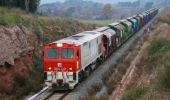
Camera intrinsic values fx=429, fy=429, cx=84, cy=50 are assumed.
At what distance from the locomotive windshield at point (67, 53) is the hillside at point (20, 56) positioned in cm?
274

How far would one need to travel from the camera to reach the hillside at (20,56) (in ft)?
82.5

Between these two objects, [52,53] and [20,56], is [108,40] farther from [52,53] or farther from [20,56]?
[52,53]

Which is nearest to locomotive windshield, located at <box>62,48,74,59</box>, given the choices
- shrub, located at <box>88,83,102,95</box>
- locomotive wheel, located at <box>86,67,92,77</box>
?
shrub, located at <box>88,83,102,95</box>

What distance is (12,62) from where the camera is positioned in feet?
87.1

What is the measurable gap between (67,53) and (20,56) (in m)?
4.72

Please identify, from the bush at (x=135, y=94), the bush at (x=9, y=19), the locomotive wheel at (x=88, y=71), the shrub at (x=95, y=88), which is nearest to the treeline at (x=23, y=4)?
the bush at (x=9, y=19)

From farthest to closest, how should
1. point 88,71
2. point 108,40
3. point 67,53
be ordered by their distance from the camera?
point 108,40, point 88,71, point 67,53

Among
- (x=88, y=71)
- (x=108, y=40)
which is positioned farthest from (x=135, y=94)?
(x=108, y=40)

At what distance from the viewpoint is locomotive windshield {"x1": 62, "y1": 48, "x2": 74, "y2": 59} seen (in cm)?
2503

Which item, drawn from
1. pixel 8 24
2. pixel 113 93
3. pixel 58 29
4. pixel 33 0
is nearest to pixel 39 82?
pixel 8 24

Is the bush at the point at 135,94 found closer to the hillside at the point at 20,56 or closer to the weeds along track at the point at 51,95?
the weeds along track at the point at 51,95

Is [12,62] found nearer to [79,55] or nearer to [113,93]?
[79,55]

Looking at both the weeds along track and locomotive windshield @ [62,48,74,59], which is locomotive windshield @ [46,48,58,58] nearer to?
locomotive windshield @ [62,48,74,59]

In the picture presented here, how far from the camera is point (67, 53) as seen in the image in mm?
25125
